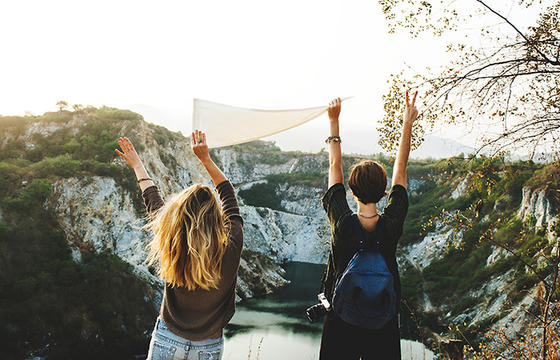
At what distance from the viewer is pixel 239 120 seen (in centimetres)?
276

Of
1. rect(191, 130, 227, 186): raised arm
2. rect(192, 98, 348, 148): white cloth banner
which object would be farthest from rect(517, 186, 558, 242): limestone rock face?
rect(191, 130, 227, 186): raised arm

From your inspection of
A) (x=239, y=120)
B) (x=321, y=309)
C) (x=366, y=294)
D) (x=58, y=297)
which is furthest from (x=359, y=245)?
(x=58, y=297)

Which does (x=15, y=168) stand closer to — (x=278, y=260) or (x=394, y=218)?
(x=394, y=218)

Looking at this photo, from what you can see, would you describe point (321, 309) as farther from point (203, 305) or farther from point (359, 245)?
point (203, 305)

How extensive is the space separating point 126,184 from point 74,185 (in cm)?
334

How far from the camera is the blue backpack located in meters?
1.70

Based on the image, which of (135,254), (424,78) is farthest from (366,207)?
(135,254)

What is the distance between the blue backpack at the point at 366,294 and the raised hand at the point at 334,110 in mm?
880

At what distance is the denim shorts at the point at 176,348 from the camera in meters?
1.68

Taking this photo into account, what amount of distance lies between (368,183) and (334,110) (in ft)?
2.05

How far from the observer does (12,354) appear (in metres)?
16.3

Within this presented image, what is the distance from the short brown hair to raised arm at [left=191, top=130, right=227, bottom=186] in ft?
2.23

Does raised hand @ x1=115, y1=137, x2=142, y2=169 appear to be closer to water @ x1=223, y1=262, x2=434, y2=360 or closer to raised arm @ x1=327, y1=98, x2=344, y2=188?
raised arm @ x1=327, y1=98, x2=344, y2=188

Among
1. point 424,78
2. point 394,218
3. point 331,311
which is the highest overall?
point 424,78
